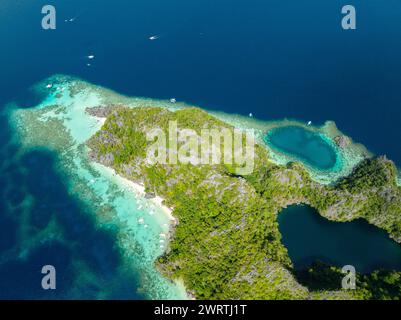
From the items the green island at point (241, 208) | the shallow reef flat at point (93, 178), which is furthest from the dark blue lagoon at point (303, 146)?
the shallow reef flat at point (93, 178)

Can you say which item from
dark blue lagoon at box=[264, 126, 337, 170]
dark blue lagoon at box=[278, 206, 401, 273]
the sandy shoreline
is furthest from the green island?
dark blue lagoon at box=[264, 126, 337, 170]

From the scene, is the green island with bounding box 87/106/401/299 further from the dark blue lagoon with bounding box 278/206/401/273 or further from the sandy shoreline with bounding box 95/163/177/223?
the dark blue lagoon with bounding box 278/206/401/273

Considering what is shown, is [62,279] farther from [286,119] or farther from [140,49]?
[140,49]

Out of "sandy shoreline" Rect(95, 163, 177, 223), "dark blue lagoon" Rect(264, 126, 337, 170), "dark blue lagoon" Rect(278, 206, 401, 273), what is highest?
"dark blue lagoon" Rect(264, 126, 337, 170)

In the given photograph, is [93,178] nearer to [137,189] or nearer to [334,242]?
[137,189]

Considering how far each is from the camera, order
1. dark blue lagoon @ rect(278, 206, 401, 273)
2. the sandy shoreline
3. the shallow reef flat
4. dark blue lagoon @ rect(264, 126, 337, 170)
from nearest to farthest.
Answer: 1. the shallow reef flat
2. dark blue lagoon @ rect(278, 206, 401, 273)
3. the sandy shoreline
4. dark blue lagoon @ rect(264, 126, 337, 170)
